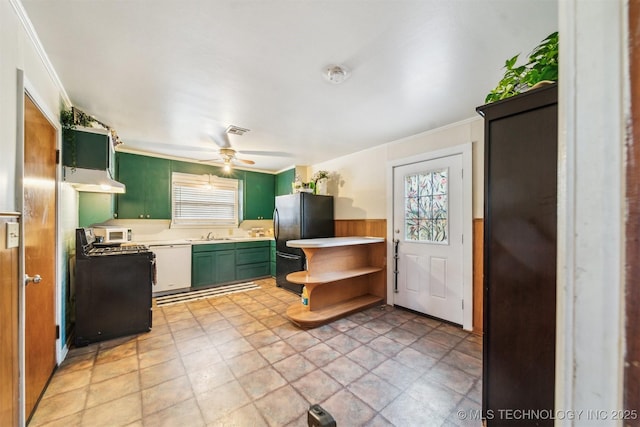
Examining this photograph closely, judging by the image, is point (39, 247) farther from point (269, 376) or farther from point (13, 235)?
point (269, 376)

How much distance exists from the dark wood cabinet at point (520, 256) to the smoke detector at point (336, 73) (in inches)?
42.6

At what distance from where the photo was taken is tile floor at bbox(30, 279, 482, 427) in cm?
162

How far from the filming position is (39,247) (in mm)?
1731

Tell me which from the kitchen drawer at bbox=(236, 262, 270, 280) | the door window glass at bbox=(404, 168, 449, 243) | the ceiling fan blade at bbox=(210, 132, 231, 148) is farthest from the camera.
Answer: the kitchen drawer at bbox=(236, 262, 270, 280)

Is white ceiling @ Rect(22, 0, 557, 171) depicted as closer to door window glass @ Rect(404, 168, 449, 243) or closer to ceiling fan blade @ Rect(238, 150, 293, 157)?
door window glass @ Rect(404, 168, 449, 243)

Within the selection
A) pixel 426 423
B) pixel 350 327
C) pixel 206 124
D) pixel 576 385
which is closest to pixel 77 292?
pixel 206 124

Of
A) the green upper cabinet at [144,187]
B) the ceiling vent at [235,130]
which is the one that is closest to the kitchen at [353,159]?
the green upper cabinet at [144,187]

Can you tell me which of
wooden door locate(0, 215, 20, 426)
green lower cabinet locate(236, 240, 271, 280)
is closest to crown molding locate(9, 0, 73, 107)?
wooden door locate(0, 215, 20, 426)

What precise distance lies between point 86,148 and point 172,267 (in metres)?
2.27

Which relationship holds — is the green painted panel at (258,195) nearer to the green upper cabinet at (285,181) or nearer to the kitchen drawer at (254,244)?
the green upper cabinet at (285,181)

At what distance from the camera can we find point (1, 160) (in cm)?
119

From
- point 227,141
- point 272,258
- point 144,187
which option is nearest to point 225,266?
point 272,258

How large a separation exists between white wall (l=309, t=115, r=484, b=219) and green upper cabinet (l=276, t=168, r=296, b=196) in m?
0.46

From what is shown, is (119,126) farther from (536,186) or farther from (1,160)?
(536,186)
